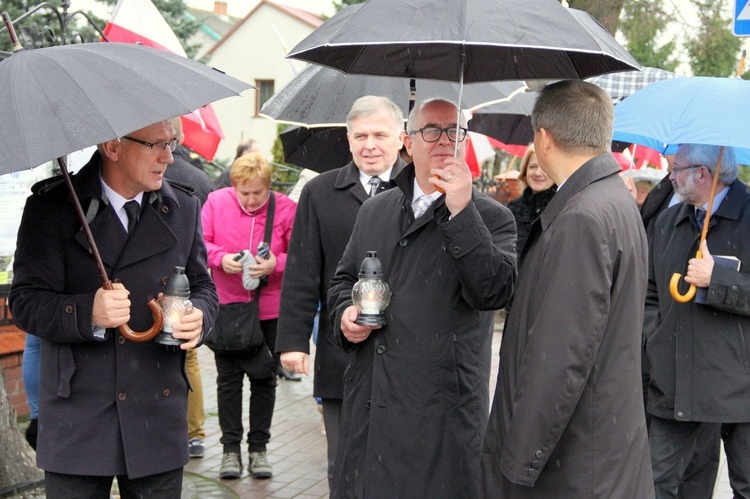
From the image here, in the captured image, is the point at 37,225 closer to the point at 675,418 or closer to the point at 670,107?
the point at 670,107

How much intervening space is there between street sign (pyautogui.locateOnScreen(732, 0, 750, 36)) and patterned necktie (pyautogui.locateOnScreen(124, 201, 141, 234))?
3.81m

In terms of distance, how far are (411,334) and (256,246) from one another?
10.7 ft

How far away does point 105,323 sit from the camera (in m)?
3.41

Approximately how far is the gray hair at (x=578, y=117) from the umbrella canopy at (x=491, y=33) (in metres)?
0.14

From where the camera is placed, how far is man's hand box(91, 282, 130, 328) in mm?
3400

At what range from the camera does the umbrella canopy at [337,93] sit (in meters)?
5.46

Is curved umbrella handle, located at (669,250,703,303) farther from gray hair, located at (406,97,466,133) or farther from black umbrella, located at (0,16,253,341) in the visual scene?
black umbrella, located at (0,16,253,341)

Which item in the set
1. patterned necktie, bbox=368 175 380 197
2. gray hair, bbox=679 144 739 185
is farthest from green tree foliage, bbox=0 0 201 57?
gray hair, bbox=679 144 739 185

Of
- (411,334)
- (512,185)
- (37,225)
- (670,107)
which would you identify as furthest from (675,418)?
(512,185)

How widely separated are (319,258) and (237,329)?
1.54 metres

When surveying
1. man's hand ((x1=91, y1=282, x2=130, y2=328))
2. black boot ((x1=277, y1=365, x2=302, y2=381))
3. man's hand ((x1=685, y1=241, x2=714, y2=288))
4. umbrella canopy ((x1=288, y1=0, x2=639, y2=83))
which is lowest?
black boot ((x1=277, y1=365, x2=302, y2=381))

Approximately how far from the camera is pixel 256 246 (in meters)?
6.79

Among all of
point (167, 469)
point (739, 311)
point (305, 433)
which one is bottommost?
point (305, 433)

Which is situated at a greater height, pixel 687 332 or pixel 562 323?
pixel 562 323
